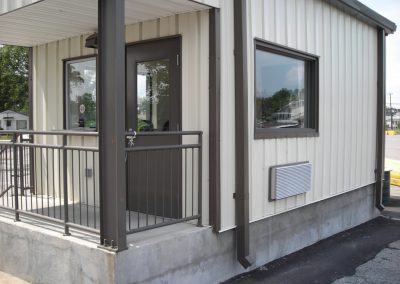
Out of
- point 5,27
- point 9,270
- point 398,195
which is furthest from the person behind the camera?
point 398,195

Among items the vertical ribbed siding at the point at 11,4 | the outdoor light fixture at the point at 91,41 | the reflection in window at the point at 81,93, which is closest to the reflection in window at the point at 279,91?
the outdoor light fixture at the point at 91,41

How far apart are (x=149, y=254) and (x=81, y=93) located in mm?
3077

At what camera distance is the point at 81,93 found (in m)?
6.29

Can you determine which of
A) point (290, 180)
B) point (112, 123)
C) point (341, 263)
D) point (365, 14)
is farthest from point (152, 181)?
point (365, 14)

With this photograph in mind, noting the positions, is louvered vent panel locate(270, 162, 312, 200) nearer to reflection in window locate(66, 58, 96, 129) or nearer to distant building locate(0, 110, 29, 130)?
reflection in window locate(66, 58, 96, 129)

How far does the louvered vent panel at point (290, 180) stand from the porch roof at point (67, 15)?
2.11m

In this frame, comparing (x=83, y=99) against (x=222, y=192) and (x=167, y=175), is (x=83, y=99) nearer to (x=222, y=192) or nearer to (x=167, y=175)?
(x=167, y=175)

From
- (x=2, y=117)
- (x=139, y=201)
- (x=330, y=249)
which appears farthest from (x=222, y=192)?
(x=2, y=117)

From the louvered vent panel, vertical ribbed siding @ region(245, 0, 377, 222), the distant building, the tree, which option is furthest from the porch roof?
the tree

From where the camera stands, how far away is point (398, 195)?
10.7 meters

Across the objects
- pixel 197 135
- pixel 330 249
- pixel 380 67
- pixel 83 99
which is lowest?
pixel 330 249

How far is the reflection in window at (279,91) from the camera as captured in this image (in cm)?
546

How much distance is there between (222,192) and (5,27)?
10.5 ft

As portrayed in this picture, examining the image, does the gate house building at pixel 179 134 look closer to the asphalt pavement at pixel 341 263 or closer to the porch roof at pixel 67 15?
the porch roof at pixel 67 15
